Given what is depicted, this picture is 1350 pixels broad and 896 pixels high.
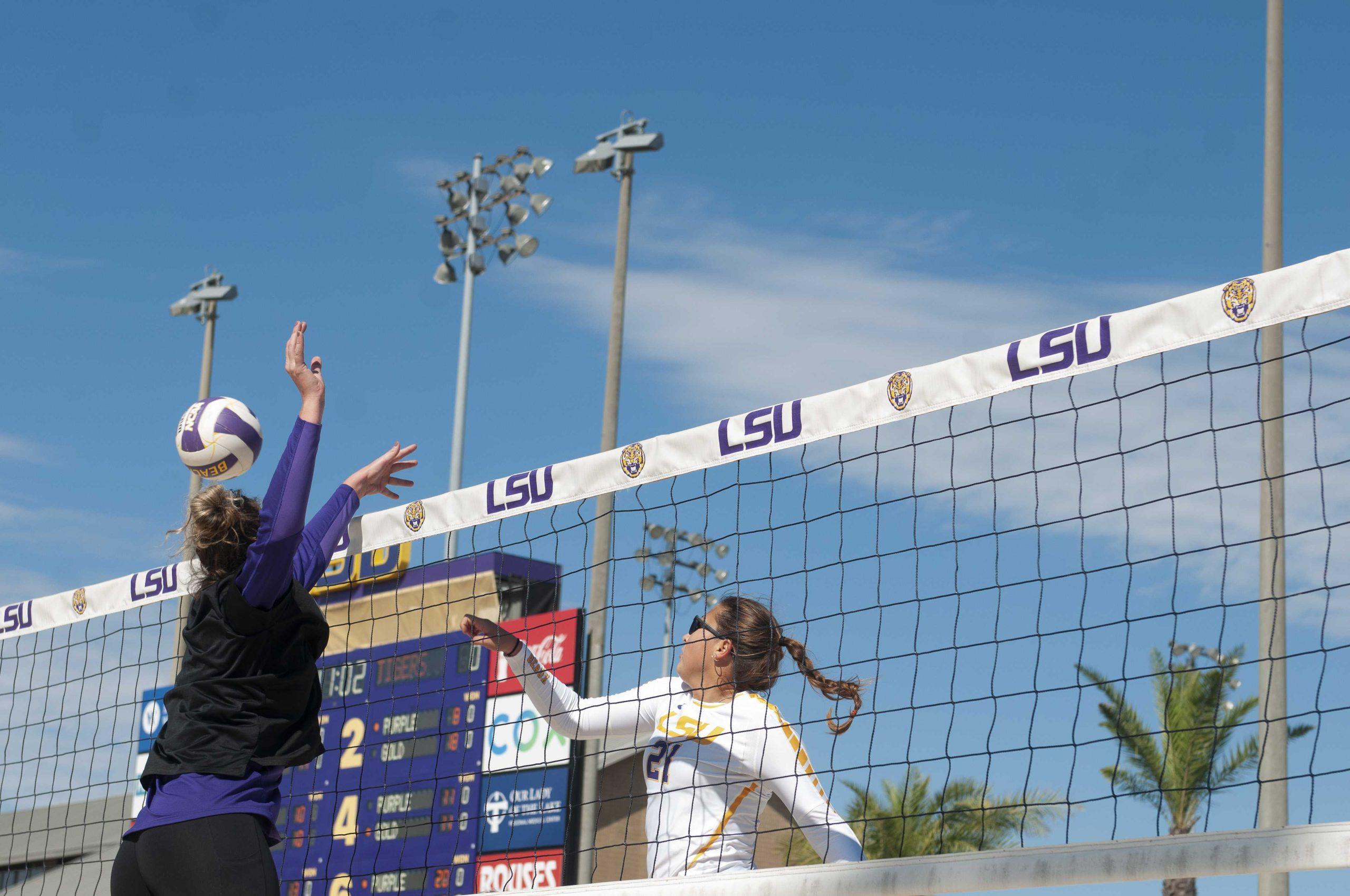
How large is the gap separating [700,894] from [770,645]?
31.0 inches

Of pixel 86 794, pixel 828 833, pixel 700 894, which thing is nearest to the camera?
pixel 828 833

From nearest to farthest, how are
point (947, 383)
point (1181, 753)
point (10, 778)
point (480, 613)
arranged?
1. point (947, 383)
2. point (10, 778)
3. point (480, 613)
4. point (1181, 753)

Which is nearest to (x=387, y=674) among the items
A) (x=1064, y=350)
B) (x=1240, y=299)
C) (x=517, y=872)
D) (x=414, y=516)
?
(x=517, y=872)

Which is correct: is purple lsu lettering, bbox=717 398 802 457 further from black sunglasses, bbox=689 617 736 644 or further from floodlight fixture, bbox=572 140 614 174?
floodlight fixture, bbox=572 140 614 174

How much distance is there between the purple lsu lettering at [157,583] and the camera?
7.19 meters

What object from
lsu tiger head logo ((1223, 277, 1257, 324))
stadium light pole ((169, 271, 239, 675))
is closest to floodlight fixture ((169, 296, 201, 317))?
stadium light pole ((169, 271, 239, 675))

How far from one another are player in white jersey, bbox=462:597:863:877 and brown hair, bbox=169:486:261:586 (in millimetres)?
1322

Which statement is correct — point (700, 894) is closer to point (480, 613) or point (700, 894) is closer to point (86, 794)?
point (86, 794)

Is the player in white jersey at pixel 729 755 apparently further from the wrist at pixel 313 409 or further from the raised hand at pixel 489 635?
the wrist at pixel 313 409

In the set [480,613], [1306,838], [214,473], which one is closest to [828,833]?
[1306,838]

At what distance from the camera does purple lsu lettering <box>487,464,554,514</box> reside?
20.2 feet

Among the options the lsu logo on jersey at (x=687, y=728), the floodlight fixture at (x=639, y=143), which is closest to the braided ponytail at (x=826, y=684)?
the lsu logo on jersey at (x=687, y=728)

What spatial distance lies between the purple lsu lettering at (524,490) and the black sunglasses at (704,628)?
161 cm

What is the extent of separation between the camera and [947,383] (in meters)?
5.07
